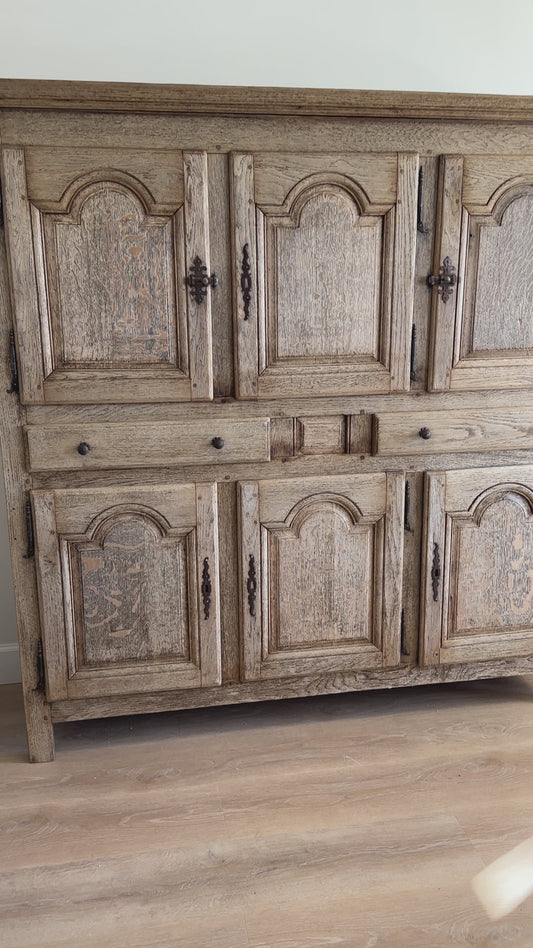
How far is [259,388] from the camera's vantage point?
1929mm

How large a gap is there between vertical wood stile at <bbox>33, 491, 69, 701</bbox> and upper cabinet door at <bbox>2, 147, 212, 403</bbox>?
284 millimetres

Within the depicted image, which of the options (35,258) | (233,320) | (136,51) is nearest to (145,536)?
(233,320)

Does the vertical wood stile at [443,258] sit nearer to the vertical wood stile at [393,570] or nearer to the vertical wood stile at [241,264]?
the vertical wood stile at [393,570]

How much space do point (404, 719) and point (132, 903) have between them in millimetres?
953

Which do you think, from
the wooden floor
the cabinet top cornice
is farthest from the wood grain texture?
the cabinet top cornice

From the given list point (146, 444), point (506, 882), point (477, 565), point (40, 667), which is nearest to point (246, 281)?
point (146, 444)

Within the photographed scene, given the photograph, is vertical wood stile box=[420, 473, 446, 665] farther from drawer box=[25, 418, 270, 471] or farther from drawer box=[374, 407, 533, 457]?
drawer box=[25, 418, 270, 471]

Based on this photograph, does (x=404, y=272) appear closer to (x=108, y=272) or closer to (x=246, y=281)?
(x=246, y=281)

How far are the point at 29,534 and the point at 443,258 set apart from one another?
4.16 ft

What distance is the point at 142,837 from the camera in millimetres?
1739

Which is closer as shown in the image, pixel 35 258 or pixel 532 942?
pixel 532 942

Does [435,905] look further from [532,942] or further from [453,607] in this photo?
[453,607]

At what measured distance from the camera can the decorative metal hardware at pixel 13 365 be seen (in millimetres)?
1828

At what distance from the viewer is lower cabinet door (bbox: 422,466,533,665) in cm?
208
